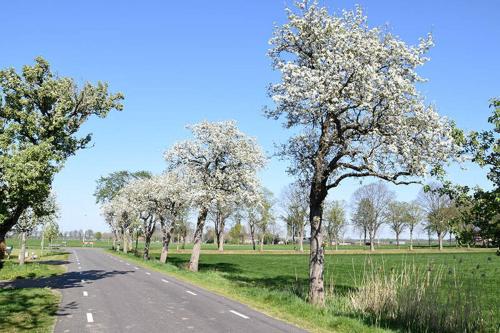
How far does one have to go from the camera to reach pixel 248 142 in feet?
119

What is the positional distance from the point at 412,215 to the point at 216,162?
9414cm

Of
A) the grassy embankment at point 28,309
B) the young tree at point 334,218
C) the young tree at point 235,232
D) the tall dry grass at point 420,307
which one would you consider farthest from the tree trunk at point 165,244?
the young tree at point 235,232

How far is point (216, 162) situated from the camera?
117 feet

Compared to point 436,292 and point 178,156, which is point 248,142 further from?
point 436,292

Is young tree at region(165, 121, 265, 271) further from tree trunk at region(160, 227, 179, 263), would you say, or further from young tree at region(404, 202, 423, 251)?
young tree at region(404, 202, 423, 251)

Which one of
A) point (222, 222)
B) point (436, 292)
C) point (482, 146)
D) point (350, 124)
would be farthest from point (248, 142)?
point (222, 222)

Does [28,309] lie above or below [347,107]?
below

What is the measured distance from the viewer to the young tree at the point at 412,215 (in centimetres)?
11612

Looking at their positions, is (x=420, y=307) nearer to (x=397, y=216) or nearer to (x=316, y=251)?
(x=316, y=251)

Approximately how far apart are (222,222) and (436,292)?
8536cm

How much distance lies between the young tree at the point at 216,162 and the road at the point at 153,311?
12.2 meters

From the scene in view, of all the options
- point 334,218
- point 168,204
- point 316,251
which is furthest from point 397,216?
point 316,251

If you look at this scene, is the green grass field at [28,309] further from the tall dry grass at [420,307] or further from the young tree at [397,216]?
the young tree at [397,216]

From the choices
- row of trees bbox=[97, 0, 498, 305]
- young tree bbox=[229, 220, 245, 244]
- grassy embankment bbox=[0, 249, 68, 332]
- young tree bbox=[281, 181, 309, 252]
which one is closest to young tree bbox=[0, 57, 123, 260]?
grassy embankment bbox=[0, 249, 68, 332]
